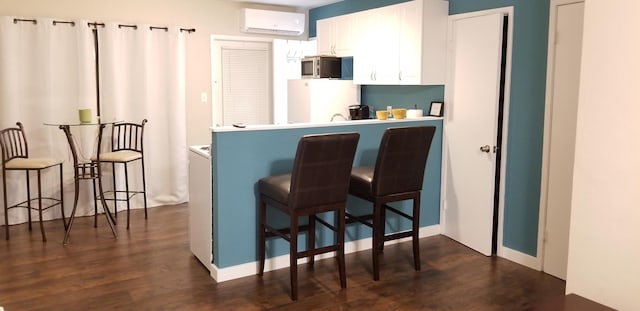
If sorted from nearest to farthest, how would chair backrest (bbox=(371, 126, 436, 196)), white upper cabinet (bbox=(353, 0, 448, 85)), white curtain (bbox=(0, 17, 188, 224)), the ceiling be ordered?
chair backrest (bbox=(371, 126, 436, 196)) < white upper cabinet (bbox=(353, 0, 448, 85)) < white curtain (bbox=(0, 17, 188, 224)) < the ceiling

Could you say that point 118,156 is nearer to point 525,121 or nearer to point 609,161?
point 525,121

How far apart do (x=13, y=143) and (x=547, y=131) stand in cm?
455

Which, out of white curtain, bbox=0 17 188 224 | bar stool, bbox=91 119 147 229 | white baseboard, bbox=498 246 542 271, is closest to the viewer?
white baseboard, bbox=498 246 542 271

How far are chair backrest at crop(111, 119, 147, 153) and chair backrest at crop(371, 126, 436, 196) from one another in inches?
109

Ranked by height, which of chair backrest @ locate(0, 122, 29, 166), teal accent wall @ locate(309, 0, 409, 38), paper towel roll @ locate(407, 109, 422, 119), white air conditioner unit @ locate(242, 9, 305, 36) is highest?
teal accent wall @ locate(309, 0, 409, 38)

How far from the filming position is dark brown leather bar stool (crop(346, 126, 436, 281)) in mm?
3564

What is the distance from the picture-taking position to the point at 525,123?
12.7 ft

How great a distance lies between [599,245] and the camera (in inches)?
95.2

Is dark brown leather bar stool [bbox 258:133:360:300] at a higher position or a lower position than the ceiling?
lower

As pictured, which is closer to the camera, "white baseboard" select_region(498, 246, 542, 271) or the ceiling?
"white baseboard" select_region(498, 246, 542, 271)

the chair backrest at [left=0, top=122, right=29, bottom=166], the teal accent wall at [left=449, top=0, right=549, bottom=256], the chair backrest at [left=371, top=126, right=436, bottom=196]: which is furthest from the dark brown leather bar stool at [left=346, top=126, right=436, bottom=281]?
the chair backrest at [left=0, top=122, right=29, bottom=166]

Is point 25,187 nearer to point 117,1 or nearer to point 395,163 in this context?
point 117,1

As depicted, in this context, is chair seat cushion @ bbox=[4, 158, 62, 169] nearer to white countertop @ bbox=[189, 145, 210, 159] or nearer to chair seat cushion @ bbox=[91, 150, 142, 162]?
chair seat cushion @ bbox=[91, 150, 142, 162]

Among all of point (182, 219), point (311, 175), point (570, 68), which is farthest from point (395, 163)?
point (182, 219)
